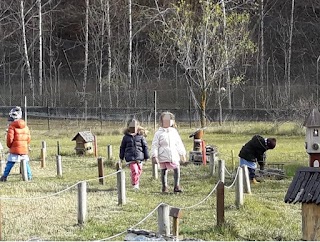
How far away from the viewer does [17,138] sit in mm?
13883

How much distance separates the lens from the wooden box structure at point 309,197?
7156mm

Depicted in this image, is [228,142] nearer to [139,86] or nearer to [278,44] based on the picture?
[139,86]

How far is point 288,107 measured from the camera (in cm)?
3117

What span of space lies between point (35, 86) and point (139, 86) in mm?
7375

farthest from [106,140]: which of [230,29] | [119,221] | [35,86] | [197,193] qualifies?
[35,86]

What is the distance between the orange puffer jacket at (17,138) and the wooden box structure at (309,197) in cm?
800

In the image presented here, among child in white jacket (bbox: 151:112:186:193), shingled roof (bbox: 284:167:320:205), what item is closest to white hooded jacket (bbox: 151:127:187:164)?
child in white jacket (bbox: 151:112:186:193)

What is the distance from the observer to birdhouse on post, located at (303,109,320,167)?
7.43 metres

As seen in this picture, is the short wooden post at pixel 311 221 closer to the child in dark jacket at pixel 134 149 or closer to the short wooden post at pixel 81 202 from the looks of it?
the short wooden post at pixel 81 202

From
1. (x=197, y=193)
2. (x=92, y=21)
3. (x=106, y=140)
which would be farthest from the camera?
(x=92, y=21)

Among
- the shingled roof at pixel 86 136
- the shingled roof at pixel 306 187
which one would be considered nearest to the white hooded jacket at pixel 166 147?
the shingled roof at pixel 306 187

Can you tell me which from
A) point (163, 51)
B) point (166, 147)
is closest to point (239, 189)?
point (166, 147)

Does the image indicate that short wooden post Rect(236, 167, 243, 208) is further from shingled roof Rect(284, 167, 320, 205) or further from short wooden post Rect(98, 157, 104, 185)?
short wooden post Rect(98, 157, 104, 185)

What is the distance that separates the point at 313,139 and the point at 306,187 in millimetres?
662
